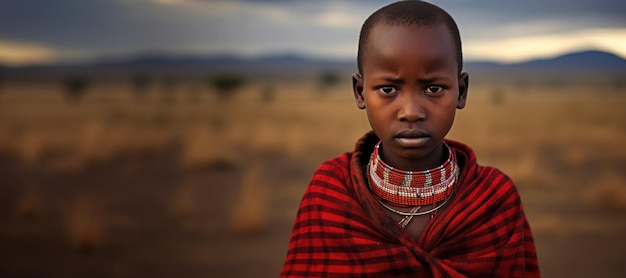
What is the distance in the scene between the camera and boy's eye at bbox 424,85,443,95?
2662 millimetres

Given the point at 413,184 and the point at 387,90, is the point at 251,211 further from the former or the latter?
the point at 387,90

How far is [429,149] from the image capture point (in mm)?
2725

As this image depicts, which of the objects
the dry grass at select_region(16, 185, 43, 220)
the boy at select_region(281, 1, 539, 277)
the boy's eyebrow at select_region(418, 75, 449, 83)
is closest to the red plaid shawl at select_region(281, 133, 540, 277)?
the boy at select_region(281, 1, 539, 277)

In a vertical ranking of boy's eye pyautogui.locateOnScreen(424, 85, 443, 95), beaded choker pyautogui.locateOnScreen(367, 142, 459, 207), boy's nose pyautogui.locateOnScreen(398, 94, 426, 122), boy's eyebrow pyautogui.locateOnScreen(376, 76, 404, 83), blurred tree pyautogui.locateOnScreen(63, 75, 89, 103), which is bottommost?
beaded choker pyautogui.locateOnScreen(367, 142, 459, 207)

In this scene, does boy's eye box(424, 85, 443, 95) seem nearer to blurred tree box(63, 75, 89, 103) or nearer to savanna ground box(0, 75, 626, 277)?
savanna ground box(0, 75, 626, 277)

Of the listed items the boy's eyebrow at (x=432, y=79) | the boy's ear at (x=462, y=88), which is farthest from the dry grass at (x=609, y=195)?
the boy's eyebrow at (x=432, y=79)

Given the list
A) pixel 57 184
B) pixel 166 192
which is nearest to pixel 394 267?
pixel 166 192

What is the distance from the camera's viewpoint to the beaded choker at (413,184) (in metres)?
2.83

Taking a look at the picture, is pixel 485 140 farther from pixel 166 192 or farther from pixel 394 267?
pixel 394 267

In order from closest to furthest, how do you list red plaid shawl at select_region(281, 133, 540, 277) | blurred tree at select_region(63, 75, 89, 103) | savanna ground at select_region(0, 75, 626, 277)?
red plaid shawl at select_region(281, 133, 540, 277), savanna ground at select_region(0, 75, 626, 277), blurred tree at select_region(63, 75, 89, 103)

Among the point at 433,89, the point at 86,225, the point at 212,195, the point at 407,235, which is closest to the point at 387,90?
the point at 433,89

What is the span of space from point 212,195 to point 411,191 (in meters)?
8.01

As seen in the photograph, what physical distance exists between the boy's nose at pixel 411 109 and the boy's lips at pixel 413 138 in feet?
0.15

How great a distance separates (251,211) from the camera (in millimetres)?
Result: 8594
